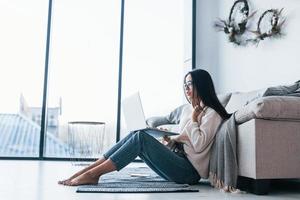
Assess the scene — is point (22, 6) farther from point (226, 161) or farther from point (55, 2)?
point (226, 161)

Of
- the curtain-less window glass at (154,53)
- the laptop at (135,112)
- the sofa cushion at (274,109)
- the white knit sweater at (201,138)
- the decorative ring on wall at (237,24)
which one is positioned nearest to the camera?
the sofa cushion at (274,109)

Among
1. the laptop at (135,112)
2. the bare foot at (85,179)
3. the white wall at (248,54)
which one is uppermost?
the white wall at (248,54)

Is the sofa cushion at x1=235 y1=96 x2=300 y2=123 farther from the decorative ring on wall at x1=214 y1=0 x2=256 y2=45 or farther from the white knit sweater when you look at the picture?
the decorative ring on wall at x1=214 y1=0 x2=256 y2=45

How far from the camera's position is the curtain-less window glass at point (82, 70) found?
15.9ft

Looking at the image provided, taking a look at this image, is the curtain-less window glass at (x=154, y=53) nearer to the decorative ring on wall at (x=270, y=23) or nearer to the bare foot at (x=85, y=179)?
the decorative ring on wall at (x=270, y=23)

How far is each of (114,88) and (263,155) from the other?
130 inches

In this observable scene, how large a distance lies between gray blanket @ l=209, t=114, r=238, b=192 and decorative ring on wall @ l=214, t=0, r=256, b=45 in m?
2.31

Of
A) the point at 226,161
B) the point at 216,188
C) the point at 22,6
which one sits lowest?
the point at 216,188

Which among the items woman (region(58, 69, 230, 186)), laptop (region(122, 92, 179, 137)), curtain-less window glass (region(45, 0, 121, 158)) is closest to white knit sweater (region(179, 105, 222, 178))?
woman (region(58, 69, 230, 186))

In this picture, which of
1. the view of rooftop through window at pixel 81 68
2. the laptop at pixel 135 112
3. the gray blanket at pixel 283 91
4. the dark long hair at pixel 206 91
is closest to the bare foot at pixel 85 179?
the laptop at pixel 135 112

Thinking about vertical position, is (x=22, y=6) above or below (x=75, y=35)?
above

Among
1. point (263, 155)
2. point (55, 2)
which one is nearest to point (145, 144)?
point (263, 155)

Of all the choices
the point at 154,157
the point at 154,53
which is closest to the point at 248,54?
the point at 154,53

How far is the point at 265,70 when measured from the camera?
12.3 feet
